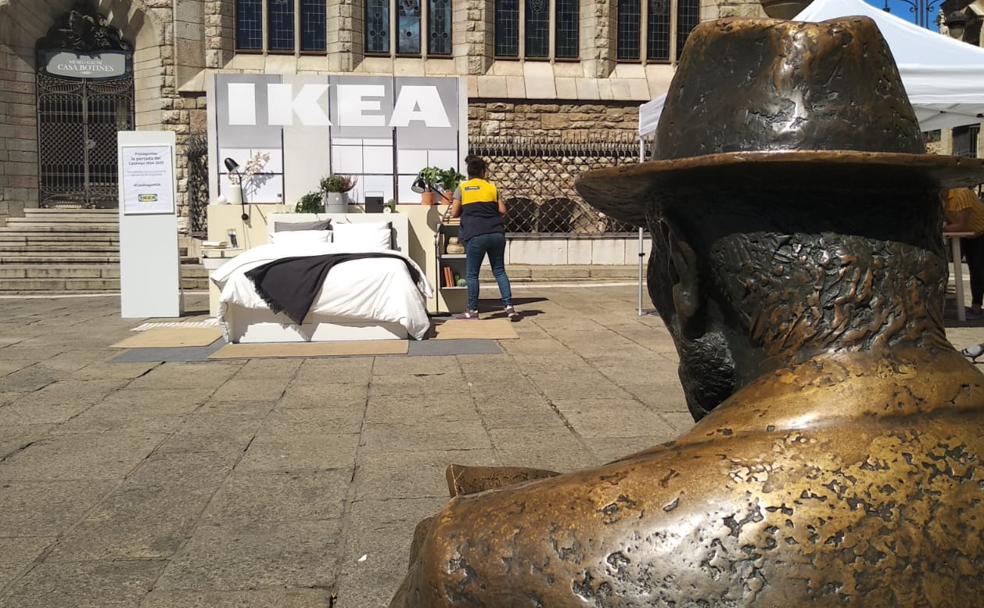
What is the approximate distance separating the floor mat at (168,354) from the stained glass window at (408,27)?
14.0 m

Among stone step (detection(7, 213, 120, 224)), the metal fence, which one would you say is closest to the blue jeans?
the metal fence

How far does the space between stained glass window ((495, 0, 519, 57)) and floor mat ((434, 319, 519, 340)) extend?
1276cm

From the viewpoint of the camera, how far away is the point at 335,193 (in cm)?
959

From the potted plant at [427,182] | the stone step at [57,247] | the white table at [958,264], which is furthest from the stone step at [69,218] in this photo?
the white table at [958,264]

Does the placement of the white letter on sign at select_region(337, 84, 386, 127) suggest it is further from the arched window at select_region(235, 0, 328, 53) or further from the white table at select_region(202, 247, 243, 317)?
the arched window at select_region(235, 0, 328, 53)

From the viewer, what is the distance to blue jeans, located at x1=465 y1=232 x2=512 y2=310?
889 centimetres

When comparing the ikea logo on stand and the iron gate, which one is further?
the iron gate

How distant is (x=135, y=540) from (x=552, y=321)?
654 cm

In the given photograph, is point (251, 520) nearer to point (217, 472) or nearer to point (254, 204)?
point (217, 472)

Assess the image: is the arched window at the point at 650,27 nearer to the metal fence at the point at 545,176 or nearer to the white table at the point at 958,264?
the metal fence at the point at 545,176

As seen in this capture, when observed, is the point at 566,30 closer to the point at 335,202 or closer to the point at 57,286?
the point at 335,202

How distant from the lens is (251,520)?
300 cm

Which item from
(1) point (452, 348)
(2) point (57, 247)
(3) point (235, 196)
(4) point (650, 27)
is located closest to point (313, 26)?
(2) point (57, 247)

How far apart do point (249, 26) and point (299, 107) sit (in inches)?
418
